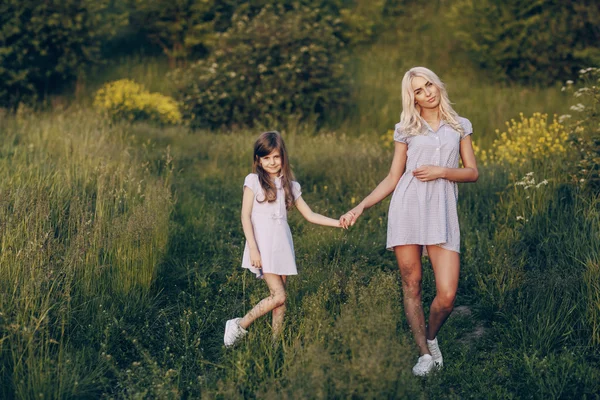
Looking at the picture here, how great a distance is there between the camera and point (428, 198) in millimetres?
4434

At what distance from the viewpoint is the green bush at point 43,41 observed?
1470 cm

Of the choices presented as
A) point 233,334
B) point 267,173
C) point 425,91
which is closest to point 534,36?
point 425,91

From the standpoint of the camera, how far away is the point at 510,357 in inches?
186

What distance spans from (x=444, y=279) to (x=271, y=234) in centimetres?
121

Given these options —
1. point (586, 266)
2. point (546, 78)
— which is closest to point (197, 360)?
point (586, 266)

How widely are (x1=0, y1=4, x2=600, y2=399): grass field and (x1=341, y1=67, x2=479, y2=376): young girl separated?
160 mm

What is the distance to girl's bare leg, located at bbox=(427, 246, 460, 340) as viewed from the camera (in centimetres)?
439

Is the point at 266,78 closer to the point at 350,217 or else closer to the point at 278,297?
the point at 350,217

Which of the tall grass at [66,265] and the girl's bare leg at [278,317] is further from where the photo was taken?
the girl's bare leg at [278,317]

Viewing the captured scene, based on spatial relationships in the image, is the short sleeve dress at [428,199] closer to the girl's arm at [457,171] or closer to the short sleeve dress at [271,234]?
the girl's arm at [457,171]

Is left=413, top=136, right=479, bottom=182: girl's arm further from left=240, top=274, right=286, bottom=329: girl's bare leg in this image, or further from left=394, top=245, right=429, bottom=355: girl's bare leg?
left=240, top=274, right=286, bottom=329: girl's bare leg

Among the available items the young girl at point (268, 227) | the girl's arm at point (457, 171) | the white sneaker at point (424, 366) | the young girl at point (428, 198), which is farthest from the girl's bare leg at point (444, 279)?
the young girl at point (268, 227)

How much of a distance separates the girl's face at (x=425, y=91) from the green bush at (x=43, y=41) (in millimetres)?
12033

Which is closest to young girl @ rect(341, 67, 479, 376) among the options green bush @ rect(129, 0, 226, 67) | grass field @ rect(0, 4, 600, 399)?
grass field @ rect(0, 4, 600, 399)
